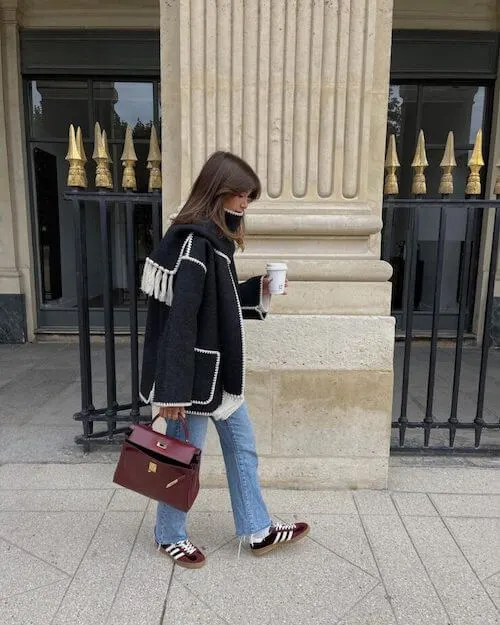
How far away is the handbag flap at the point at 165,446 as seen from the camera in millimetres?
2065


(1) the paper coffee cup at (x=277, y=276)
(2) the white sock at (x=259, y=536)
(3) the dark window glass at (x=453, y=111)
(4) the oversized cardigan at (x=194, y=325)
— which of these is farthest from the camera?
(3) the dark window glass at (x=453, y=111)

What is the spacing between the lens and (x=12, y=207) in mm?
7117

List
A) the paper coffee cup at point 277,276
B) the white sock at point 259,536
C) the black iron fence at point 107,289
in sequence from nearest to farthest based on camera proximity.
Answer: the paper coffee cup at point 277,276
the white sock at point 259,536
the black iron fence at point 107,289

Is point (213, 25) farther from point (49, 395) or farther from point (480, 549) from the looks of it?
point (49, 395)

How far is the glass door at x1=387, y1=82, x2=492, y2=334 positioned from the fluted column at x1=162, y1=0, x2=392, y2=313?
4.31m

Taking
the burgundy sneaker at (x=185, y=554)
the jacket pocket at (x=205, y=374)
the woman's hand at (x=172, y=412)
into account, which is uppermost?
the jacket pocket at (x=205, y=374)

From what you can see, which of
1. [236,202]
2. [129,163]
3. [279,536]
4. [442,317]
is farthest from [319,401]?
[442,317]

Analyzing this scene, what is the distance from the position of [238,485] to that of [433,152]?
22.1ft

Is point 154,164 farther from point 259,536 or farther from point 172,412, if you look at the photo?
point 259,536

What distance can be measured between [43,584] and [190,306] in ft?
4.97

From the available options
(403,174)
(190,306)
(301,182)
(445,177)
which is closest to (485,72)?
(403,174)

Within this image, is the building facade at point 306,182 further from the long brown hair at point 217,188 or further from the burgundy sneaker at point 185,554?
Answer: the long brown hair at point 217,188

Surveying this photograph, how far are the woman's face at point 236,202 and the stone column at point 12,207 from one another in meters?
6.09

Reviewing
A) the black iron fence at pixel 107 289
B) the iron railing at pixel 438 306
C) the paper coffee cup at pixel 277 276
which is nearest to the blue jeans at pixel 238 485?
the paper coffee cup at pixel 277 276
